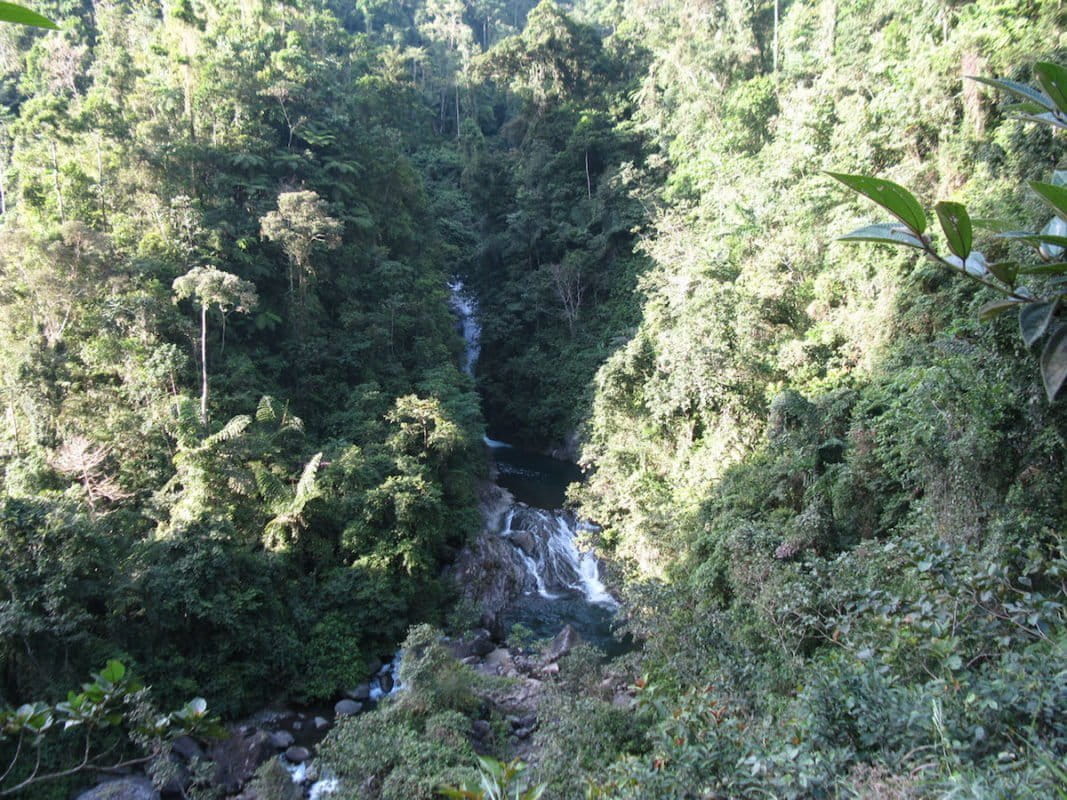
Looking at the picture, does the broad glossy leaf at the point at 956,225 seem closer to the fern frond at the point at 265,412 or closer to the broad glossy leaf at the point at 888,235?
the broad glossy leaf at the point at 888,235

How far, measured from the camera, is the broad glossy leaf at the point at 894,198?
138 cm

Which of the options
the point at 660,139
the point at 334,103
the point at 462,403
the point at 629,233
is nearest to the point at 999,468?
the point at 462,403

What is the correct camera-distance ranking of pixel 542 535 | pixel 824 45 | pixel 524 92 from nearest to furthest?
pixel 542 535 < pixel 824 45 < pixel 524 92

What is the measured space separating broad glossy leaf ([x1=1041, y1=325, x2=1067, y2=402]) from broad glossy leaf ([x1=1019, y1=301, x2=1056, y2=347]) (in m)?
0.12

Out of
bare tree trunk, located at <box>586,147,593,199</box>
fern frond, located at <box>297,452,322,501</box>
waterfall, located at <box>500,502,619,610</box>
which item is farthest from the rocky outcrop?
bare tree trunk, located at <box>586,147,593,199</box>

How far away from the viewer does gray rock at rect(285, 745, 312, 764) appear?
27.1 ft

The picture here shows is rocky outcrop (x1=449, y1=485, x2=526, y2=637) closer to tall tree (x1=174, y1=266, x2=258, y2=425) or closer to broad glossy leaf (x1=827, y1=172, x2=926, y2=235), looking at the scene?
tall tree (x1=174, y1=266, x2=258, y2=425)

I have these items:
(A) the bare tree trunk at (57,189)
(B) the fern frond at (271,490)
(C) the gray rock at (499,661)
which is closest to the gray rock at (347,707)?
(C) the gray rock at (499,661)

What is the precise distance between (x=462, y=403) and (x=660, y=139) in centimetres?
1517

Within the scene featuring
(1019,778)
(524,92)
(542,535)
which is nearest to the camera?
(1019,778)

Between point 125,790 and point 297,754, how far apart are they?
6.63 ft

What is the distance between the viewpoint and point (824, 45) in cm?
1728

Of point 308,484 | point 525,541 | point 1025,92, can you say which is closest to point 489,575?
point 525,541

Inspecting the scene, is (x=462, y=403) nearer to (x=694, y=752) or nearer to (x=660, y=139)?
(x=694, y=752)
